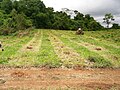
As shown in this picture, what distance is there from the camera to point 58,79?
47.1 feet

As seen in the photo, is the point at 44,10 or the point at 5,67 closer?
the point at 5,67

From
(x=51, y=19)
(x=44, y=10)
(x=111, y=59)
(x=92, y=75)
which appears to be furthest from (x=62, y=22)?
(x=92, y=75)

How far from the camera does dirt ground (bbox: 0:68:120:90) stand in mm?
12862

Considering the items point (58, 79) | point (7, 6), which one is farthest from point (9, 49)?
point (7, 6)

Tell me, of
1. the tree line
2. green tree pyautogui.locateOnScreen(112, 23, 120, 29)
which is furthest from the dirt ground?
green tree pyautogui.locateOnScreen(112, 23, 120, 29)

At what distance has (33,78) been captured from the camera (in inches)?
573

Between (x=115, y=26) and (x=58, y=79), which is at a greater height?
(x=115, y=26)

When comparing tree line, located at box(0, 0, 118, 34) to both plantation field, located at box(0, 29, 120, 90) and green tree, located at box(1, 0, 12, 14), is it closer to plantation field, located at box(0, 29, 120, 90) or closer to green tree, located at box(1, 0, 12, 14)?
green tree, located at box(1, 0, 12, 14)

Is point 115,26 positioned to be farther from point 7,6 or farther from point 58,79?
point 58,79

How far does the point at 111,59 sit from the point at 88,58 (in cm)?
155

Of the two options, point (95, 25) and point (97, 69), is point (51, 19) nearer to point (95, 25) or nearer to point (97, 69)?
point (95, 25)

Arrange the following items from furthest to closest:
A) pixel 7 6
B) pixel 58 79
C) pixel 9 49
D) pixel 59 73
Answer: pixel 7 6
pixel 9 49
pixel 59 73
pixel 58 79

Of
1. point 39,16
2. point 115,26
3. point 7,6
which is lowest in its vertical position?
point 115,26

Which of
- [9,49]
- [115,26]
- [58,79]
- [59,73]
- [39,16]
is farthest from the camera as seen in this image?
[115,26]
